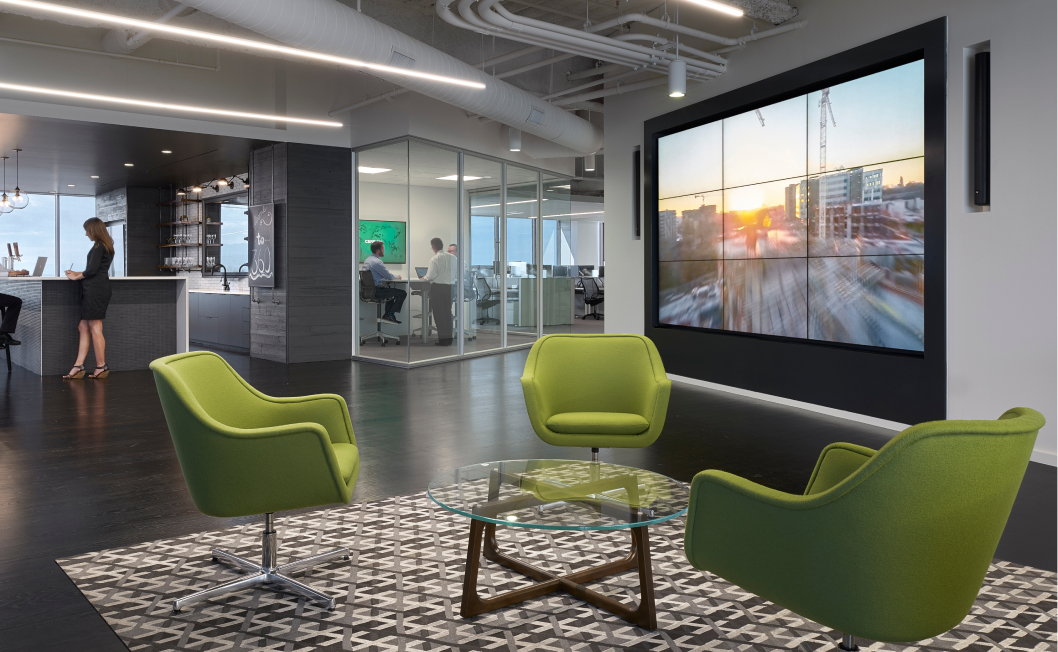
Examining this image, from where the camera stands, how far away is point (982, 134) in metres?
5.17

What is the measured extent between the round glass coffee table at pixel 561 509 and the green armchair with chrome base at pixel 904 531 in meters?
0.59

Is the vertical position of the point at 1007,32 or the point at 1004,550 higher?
the point at 1007,32

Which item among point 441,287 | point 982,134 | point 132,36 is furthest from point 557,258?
point 982,134

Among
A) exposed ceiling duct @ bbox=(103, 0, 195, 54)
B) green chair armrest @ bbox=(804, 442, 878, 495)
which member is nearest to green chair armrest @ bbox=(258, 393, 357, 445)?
green chair armrest @ bbox=(804, 442, 878, 495)

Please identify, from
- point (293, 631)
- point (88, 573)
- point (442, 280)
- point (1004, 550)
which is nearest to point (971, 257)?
point (1004, 550)

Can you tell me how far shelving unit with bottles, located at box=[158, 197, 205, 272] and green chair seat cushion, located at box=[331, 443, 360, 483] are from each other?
1159 centimetres

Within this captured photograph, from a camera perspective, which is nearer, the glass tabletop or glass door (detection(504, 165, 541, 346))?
the glass tabletop

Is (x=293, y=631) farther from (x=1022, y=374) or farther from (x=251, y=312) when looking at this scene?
(x=251, y=312)

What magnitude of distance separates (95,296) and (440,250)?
3.97 metres

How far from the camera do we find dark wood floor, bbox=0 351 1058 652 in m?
3.14

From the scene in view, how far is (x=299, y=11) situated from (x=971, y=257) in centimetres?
496

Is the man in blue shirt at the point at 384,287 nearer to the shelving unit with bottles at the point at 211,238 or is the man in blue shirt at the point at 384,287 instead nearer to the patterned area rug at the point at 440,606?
the shelving unit with bottles at the point at 211,238

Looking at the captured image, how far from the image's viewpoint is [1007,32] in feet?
16.6

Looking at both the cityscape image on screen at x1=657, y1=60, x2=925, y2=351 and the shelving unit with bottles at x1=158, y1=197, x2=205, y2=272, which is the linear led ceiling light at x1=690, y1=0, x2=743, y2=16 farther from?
the shelving unit with bottles at x1=158, y1=197, x2=205, y2=272
